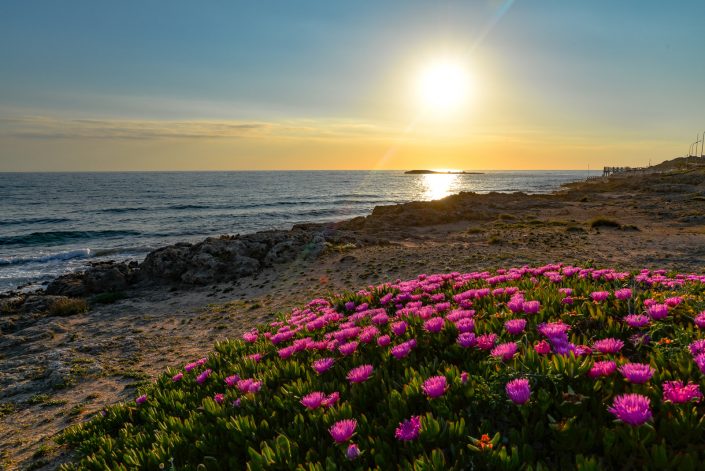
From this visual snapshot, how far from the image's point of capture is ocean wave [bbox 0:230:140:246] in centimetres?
3177

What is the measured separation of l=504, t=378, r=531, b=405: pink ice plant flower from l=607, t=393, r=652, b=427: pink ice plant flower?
322mm

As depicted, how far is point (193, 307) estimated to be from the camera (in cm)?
1358

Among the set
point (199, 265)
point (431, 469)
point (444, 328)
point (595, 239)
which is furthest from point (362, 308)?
point (595, 239)

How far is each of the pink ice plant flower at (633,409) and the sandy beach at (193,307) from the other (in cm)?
433

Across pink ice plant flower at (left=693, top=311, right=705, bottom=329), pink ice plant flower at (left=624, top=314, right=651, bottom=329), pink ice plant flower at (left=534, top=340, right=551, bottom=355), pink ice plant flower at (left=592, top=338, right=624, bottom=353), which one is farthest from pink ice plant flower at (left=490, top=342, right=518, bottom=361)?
pink ice plant flower at (left=693, top=311, right=705, bottom=329)

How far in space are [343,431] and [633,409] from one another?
4.02 ft

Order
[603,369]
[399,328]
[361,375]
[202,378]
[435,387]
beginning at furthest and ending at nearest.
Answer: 1. [202,378]
2. [399,328]
3. [361,375]
4. [435,387]
5. [603,369]

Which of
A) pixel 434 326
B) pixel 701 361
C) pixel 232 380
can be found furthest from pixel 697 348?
pixel 232 380

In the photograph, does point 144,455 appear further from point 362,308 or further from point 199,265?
point 199,265

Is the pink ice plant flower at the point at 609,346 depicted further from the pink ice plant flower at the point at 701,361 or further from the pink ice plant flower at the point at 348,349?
the pink ice plant flower at the point at 348,349

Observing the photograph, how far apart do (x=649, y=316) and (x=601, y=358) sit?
2.31 ft

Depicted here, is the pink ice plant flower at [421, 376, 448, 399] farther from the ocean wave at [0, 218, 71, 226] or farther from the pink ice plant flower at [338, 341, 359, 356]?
the ocean wave at [0, 218, 71, 226]

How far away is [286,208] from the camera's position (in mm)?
58812

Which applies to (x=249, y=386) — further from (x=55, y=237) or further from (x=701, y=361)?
(x=55, y=237)
